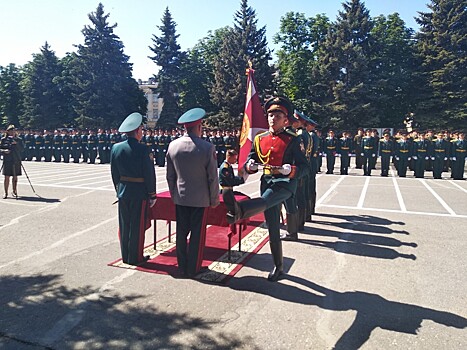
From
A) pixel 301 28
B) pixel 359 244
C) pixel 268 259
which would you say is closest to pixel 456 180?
pixel 359 244

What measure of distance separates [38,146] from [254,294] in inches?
929

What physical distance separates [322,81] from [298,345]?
32839 millimetres

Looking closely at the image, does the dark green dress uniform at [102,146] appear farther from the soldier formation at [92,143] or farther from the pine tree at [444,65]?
the pine tree at [444,65]

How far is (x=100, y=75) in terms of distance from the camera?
39.7 meters

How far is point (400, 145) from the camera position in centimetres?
1638

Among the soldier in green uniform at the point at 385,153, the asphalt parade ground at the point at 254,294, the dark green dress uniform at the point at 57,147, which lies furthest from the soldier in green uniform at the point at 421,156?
the dark green dress uniform at the point at 57,147

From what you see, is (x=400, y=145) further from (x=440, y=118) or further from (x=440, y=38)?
(x=440, y=38)

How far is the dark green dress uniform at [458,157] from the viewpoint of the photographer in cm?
1523

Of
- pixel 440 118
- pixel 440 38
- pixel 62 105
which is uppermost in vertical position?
pixel 440 38

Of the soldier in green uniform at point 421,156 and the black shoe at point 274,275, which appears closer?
the black shoe at point 274,275

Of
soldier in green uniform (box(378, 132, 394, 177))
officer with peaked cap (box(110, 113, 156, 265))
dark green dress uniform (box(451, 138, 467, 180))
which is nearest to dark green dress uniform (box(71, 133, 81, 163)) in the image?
soldier in green uniform (box(378, 132, 394, 177))

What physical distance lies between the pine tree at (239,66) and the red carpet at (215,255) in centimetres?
2845

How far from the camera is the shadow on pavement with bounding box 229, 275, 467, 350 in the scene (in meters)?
3.58

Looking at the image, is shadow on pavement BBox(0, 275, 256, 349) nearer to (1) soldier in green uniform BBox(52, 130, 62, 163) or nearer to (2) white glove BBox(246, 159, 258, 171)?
(2) white glove BBox(246, 159, 258, 171)
